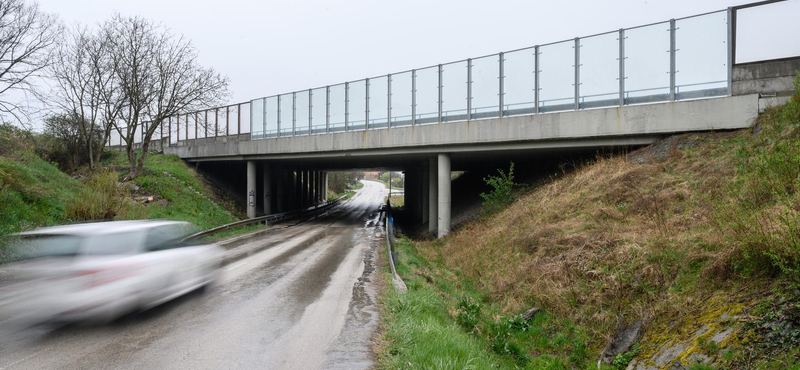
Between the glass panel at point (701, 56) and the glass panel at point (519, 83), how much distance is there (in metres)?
5.04

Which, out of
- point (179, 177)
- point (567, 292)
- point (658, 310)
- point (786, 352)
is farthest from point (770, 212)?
point (179, 177)

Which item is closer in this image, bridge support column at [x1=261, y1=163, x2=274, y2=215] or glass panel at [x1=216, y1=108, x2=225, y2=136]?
glass panel at [x1=216, y1=108, x2=225, y2=136]

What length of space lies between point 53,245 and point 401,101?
54.2ft

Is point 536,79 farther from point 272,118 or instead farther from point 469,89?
point 272,118

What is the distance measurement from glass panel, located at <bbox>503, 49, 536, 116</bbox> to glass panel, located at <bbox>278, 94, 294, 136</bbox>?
14651 mm

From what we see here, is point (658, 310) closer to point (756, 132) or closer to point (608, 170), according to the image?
point (608, 170)

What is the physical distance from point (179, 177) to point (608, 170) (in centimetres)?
2700

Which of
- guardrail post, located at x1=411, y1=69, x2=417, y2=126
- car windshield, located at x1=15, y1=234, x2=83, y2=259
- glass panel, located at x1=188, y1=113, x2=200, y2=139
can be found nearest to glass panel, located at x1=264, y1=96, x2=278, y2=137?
glass panel, located at x1=188, y1=113, x2=200, y2=139

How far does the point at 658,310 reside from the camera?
5.86 meters

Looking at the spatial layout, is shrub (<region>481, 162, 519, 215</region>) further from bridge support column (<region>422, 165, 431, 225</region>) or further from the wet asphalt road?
the wet asphalt road

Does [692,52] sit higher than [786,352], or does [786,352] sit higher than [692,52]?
[692,52]

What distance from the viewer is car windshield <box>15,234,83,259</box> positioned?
5.32 metres

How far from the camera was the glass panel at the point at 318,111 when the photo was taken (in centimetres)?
2373

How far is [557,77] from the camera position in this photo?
51.8ft
